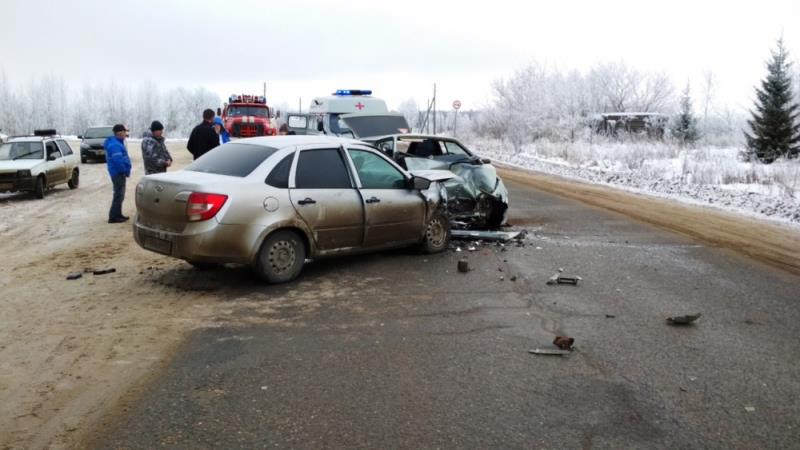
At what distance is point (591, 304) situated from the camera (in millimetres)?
6512

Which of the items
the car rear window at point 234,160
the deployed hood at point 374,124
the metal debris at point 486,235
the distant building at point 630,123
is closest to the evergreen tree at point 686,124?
the distant building at point 630,123

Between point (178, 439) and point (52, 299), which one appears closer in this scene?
point (178, 439)

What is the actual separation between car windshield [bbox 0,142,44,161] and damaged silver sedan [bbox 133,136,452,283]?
37.1ft

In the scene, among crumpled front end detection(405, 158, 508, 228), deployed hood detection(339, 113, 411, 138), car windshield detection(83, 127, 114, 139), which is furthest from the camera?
car windshield detection(83, 127, 114, 139)

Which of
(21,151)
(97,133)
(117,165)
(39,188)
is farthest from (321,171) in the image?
(97,133)

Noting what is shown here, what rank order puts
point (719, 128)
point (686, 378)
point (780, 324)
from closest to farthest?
point (686, 378)
point (780, 324)
point (719, 128)

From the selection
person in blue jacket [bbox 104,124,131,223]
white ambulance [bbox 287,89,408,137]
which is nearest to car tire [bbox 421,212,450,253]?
person in blue jacket [bbox 104,124,131,223]

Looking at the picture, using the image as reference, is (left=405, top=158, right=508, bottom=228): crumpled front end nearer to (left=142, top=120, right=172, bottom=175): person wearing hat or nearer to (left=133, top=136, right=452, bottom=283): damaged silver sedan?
(left=133, top=136, right=452, bottom=283): damaged silver sedan

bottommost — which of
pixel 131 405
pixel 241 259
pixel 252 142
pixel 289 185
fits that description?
pixel 131 405

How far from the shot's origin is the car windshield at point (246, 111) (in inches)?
1202

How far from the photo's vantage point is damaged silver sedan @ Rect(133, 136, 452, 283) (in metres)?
6.62

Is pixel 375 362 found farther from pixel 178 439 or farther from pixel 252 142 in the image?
pixel 252 142

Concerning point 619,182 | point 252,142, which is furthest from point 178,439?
point 619,182

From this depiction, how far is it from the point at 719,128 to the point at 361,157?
66.2 meters
